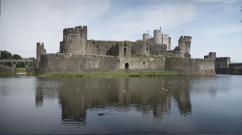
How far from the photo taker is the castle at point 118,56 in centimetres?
3909

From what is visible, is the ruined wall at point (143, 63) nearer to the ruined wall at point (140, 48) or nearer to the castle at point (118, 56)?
the castle at point (118, 56)

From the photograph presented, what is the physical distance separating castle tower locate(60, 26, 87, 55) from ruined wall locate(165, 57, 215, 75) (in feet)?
41.2

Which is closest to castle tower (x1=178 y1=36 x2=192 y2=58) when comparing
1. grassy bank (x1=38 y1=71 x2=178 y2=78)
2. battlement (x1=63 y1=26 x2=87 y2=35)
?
grassy bank (x1=38 y1=71 x2=178 y2=78)

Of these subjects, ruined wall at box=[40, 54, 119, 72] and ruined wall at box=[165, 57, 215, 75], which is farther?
ruined wall at box=[165, 57, 215, 75]

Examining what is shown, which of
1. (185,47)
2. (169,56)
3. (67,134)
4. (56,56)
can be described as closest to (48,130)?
(67,134)

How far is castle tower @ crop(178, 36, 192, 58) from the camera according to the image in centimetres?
5171

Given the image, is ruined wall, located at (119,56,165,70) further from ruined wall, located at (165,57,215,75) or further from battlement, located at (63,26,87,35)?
battlement, located at (63,26,87,35)

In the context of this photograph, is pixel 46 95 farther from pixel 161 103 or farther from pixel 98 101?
pixel 161 103

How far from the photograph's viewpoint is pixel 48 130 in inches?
396

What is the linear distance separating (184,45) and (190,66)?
12.3 ft

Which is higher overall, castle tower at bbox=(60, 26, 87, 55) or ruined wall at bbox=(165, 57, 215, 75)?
castle tower at bbox=(60, 26, 87, 55)

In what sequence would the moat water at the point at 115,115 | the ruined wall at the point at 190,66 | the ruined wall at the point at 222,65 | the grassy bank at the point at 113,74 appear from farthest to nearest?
the ruined wall at the point at 222,65, the ruined wall at the point at 190,66, the grassy bank at the point at 113,74, the moat water at the point at 115,115

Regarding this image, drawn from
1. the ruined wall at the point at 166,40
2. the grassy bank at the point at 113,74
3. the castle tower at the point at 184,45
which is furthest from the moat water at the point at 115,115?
the ruined wall at the point at 166,40

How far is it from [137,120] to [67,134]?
2707 millimetres
